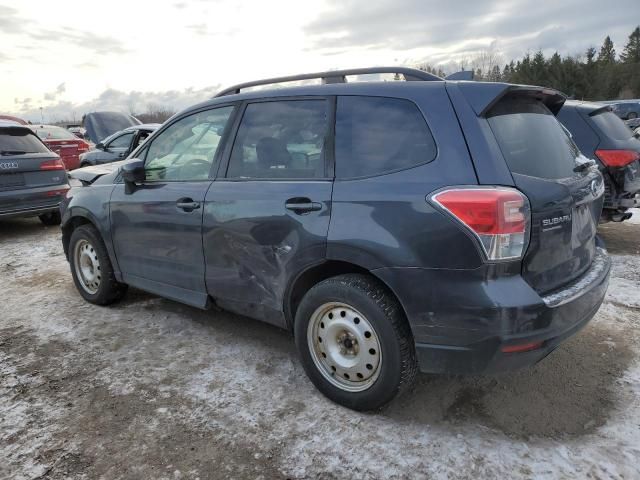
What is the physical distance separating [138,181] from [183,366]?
151 centimetres

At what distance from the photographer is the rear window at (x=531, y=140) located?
2.58 meters

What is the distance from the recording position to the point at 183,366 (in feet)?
11.6

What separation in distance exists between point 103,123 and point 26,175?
30.5ft

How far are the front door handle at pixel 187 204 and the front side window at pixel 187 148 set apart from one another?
0.18 meters

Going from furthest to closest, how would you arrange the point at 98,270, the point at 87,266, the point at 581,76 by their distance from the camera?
1. the point at 581,76
2. the point at 87,266
3. the point at 98,270

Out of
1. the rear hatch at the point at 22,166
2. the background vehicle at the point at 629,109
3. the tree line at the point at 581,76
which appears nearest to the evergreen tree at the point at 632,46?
the tree line at the point at 581,76

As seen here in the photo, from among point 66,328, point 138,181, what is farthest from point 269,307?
point 66,328

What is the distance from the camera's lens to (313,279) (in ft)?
10.1

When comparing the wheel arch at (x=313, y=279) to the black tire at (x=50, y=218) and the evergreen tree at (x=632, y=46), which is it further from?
the evergreen tree at (x=632, y=46)

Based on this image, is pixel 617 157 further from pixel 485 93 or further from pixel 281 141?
pixel 281 141

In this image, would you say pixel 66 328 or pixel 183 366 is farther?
pixel 66 328

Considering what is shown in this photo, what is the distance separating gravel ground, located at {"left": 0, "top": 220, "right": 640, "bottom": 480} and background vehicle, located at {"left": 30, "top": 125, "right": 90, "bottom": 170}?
12.0m

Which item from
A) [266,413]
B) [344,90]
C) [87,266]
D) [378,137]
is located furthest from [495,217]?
[87,266]

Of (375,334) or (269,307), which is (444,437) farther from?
(269,307)
